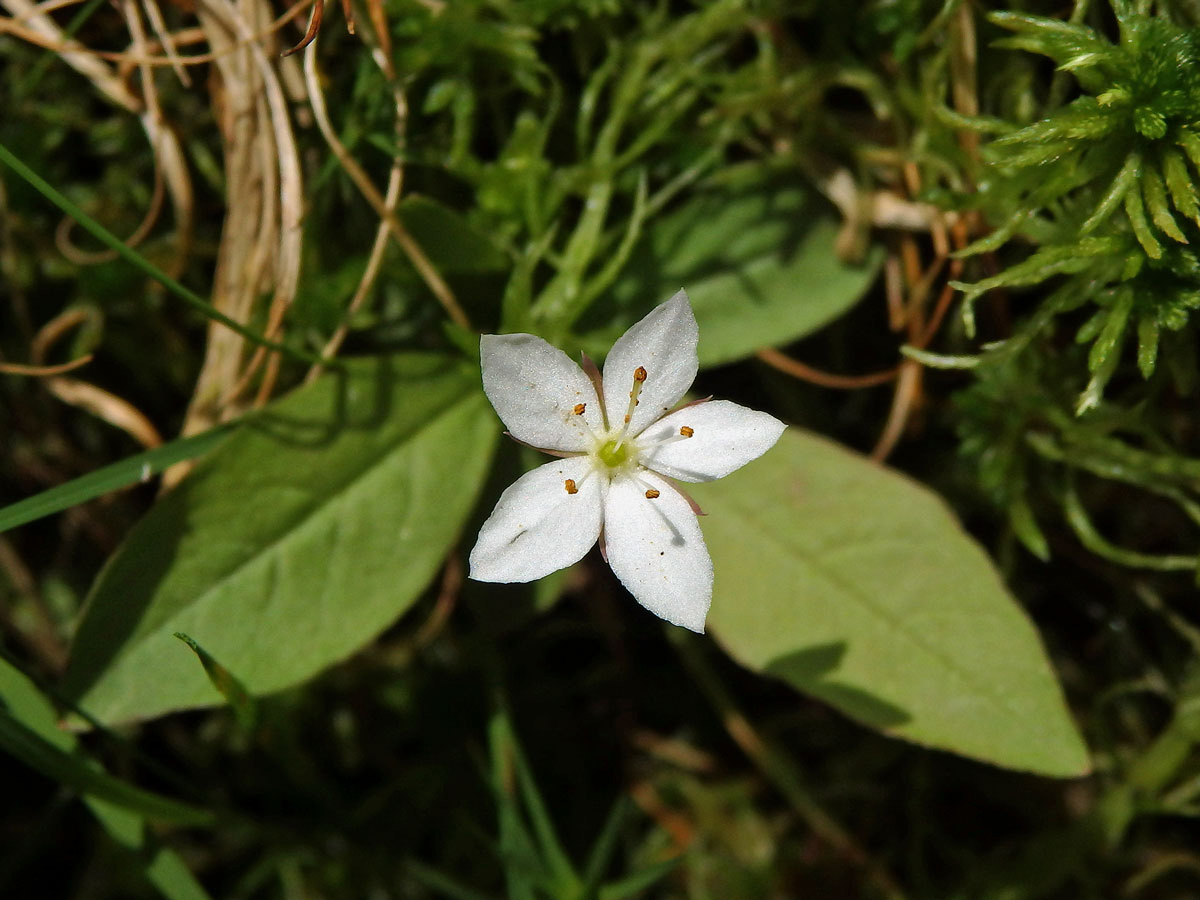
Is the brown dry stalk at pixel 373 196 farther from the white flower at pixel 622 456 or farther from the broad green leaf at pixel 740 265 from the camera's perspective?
the white flower at pixel 622 456

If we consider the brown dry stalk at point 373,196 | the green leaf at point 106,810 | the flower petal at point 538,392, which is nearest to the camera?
the flower petal at point 538,392

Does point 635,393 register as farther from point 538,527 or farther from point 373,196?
point 373,196

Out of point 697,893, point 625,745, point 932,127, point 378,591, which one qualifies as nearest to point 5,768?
point 378,591

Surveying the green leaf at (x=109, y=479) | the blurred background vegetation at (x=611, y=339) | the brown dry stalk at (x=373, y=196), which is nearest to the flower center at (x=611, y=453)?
the blurred background vegetation at (x=611, y=339)

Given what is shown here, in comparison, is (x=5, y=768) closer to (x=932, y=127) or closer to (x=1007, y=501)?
(x=1007, y=501)

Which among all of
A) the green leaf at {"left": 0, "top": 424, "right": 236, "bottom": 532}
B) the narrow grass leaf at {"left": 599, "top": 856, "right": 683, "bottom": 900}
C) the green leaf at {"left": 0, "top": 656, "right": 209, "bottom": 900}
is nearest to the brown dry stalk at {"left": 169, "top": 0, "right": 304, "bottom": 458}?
the green leaf at {"left": 0, "top": 424, "right": 236, "bottom": 532}
